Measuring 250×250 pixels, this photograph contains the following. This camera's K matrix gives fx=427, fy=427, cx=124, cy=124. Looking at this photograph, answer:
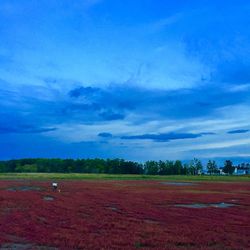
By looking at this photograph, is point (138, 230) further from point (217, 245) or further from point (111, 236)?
point (217, 245)

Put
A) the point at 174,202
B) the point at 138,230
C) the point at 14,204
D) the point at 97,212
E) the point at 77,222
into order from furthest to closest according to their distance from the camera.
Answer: the point at 174,202 < the point at 14,204 < the point at 97,212 < the point at 77,222 < the point at 138,230

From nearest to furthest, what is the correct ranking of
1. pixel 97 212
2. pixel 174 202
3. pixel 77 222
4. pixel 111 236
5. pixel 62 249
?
1. pixel 62 249
2. pixel 111 236
3. pixel 77 222
4. pixel 97 212
5. pixel 174 202

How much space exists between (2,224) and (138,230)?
7715 mm

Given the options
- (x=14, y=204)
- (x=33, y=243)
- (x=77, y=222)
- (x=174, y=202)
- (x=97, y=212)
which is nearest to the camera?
Result: (x=33, y=243)

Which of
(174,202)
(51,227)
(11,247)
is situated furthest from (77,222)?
(174,202)

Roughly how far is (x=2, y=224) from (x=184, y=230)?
10.2 metres

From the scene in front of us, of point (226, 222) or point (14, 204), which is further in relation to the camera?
point (14, 204)

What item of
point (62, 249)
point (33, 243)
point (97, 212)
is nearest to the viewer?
point (62, 249)

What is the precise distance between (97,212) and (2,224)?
9.66 m

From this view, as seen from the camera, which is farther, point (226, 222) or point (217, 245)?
point (226, 222)

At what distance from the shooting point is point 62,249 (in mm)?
17156

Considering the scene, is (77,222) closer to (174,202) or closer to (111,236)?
(111,236)

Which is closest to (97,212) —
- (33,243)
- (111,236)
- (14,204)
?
(14,204)

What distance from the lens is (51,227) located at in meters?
23.4
